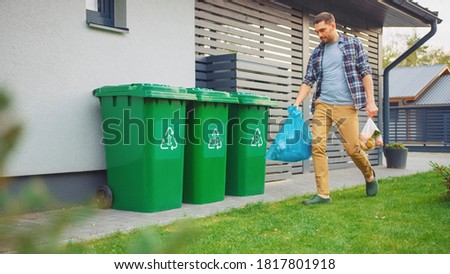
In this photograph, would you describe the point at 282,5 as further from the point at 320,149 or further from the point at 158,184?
the point at 158,184

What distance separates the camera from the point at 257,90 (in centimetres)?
761

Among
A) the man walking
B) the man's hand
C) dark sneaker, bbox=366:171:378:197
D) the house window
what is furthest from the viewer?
dark sneaker, bbox=366:171:378:197

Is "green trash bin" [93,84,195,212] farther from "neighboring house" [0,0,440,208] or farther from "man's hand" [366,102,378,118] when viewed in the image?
"man's hand" [366,102,378,118]

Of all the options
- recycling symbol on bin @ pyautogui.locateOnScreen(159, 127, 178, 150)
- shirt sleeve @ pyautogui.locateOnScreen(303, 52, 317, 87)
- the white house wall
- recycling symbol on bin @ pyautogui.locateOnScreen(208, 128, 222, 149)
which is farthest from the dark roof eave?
recycling symbol on bin @ pyautogui.locateOnScreen(159, 127, 178, 150)

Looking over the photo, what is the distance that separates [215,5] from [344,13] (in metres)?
4.38

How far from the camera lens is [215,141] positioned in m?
5.83

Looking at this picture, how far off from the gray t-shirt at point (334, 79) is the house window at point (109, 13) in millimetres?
2194

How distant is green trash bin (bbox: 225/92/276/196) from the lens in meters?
6.41

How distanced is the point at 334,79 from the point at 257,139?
1.35m

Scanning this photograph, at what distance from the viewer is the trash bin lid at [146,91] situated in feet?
16.4

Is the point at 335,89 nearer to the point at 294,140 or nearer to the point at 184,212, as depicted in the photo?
the point at 294,140

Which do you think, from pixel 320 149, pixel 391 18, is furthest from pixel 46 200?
pixel 391 18

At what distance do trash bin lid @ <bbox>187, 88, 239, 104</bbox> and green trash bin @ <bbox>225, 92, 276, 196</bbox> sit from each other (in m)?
0.32

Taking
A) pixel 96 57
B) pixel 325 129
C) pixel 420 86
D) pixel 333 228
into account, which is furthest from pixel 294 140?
pixel 420 86
